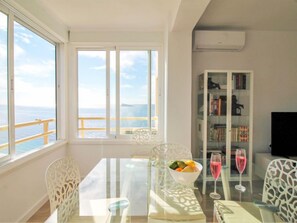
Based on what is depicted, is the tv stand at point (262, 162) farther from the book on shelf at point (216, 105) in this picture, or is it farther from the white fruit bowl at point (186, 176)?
the white fruit bowl at point (186, 176)

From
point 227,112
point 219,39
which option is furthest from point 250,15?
point 227,112

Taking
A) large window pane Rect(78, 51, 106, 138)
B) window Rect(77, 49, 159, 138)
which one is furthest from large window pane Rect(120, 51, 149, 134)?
large window pane Rect(78, 51, 106, 138)

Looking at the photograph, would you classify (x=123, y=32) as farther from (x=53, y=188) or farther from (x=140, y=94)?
(x=53, y=188)

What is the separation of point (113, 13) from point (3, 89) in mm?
1708

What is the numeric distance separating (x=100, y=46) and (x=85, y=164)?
2.08 meters

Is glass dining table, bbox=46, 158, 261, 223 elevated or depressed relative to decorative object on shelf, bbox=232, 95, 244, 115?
depressed

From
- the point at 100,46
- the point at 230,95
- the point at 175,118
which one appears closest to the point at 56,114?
the point at 100,46

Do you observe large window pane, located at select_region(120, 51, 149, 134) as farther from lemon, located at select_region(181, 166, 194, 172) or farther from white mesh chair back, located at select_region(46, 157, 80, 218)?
lemon, located at select_region(181, 166, 194, 172)

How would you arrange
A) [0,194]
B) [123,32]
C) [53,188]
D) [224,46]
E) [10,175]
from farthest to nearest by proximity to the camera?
1. [123,32]
2. [224,46]
3. [10,175]
4. [0,194]
5. [53,188]

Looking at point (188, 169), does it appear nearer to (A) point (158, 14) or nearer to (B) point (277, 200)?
(B) point (277, 200)

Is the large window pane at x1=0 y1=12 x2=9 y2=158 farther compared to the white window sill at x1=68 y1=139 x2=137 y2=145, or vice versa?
the white window sill at x1=68 y1=139 x2=137 y2=145

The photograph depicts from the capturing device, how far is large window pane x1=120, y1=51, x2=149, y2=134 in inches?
141

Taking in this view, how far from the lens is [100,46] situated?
3.53 meters

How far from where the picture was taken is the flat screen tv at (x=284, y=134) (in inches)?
122
